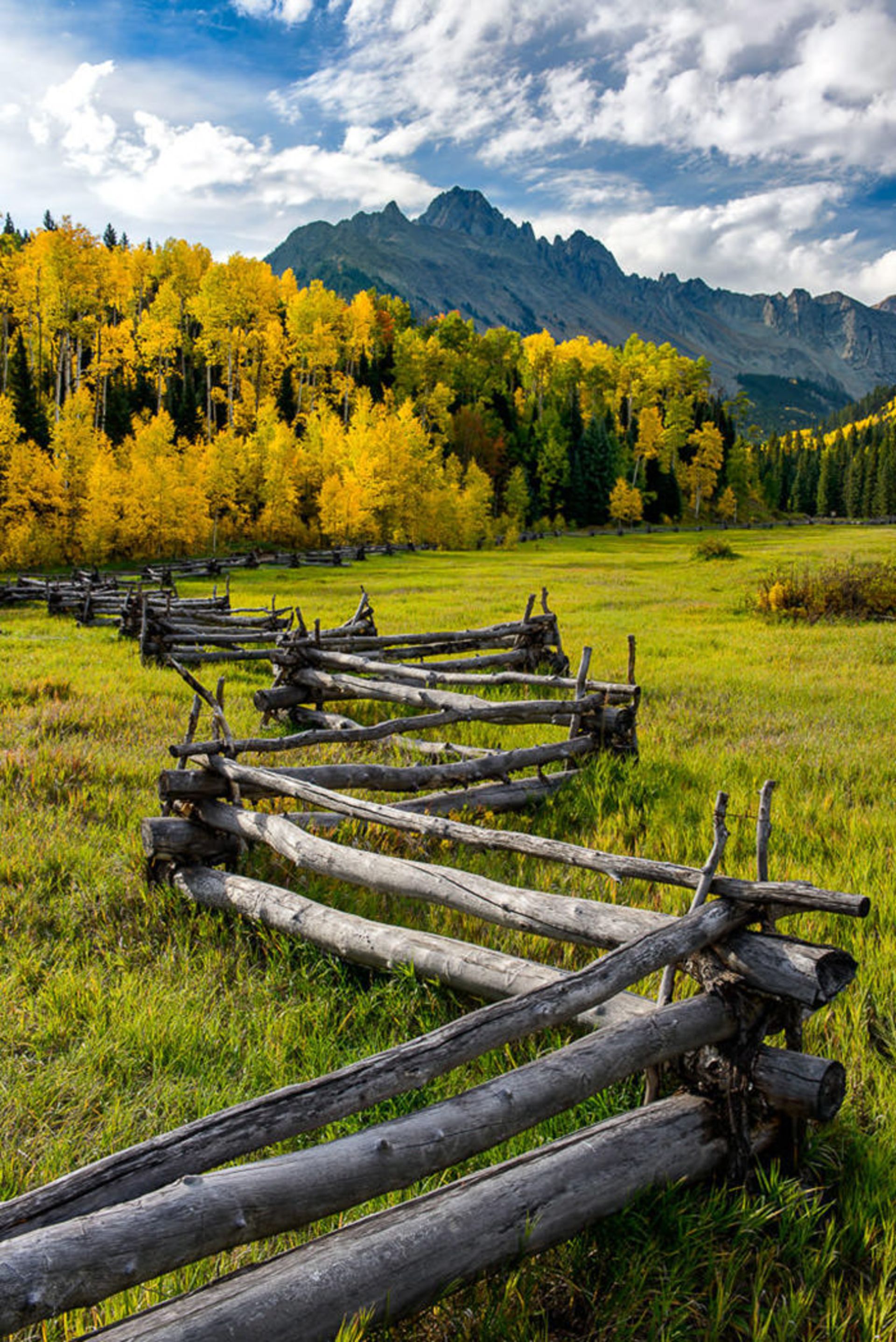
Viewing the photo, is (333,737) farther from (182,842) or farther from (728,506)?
(728,506)

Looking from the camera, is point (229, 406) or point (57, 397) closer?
point (57, 397)

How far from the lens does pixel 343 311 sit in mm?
71500

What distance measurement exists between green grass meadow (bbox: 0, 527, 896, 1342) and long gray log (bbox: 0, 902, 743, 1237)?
0.58 meters

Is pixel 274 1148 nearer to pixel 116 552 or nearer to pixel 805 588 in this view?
pixel 805 588

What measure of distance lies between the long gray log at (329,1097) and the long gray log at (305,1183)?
0.08 meters

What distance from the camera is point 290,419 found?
217 feet

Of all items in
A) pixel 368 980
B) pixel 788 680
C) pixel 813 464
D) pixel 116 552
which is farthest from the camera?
pixel 813 464

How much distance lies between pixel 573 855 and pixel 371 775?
2226 millimetres

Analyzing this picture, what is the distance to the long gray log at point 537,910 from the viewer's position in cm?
263

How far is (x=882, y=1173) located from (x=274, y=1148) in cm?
213

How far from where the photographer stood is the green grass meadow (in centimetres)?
223

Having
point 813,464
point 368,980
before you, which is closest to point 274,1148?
point 368,980

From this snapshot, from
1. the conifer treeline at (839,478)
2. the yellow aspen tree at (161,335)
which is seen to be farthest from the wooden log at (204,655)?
the conifer treeline at (839,478)

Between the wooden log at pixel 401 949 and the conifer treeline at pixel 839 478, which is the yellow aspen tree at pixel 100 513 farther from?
the conifer treeline at pixel 839 478
